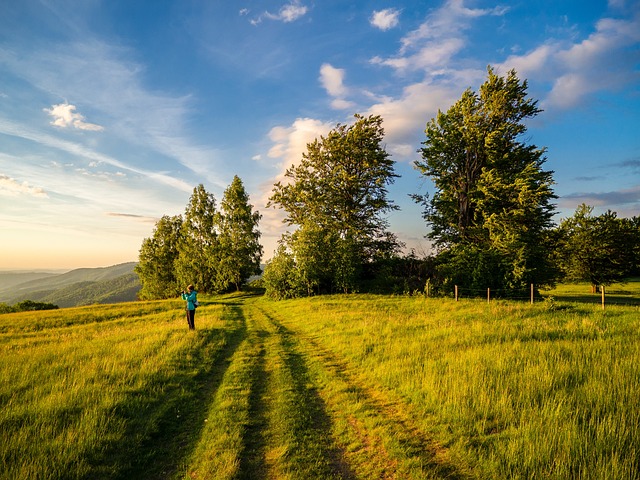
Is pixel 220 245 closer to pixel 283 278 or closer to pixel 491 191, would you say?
pixel 283 278

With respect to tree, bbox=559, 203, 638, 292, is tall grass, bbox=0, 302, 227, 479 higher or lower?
lower

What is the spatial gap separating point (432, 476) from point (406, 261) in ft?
103

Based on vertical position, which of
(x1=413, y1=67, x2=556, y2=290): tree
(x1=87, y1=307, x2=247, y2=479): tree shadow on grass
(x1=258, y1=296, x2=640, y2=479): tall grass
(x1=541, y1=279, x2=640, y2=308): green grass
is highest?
(x1=413, y1=67, x2=556, y2=290): tree

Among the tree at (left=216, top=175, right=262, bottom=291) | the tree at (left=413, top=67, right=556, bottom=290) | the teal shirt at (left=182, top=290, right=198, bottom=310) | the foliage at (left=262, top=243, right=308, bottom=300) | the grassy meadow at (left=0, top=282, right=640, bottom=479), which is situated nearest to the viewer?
the grassy meadow at (left=0, top=282, right=640, bottom=479)

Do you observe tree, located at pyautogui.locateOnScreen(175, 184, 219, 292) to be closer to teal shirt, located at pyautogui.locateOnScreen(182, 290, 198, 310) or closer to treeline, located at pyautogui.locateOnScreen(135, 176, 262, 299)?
treeline, located at pyautogui.locateOnScreen(135, 176, 262, 299)

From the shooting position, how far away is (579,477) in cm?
388

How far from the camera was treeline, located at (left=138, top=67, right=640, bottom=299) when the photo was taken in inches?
1027

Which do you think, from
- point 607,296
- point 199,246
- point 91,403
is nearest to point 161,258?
point 199,246

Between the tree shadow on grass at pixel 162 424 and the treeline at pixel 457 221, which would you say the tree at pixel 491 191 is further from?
the tree shadow on grass at pixel 162 424

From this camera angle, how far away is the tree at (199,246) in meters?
52.4

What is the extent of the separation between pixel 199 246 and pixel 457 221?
45.5 m

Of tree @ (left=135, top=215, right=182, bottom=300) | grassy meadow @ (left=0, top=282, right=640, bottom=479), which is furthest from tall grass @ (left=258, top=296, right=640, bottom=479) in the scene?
tree @ (left=135, top=215, right=182, bottom=300)

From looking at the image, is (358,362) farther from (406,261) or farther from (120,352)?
(406,261)

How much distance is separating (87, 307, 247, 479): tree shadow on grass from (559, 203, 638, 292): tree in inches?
2022
